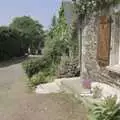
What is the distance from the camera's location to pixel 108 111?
6883 mm

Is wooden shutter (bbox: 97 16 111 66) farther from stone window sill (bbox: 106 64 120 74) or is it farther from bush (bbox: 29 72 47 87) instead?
bush (bbox: 29 72 47 87)

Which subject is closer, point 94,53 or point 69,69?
point 94,53

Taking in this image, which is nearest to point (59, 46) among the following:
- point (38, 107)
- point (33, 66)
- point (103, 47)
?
point (33, 66)

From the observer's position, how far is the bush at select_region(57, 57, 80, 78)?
1439 cm

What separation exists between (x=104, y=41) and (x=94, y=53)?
1508 mm

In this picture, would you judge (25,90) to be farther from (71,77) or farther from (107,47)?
(107,47)

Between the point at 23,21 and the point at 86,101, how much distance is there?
5900cm

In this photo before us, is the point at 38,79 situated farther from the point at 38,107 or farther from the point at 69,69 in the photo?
the point at 38,107

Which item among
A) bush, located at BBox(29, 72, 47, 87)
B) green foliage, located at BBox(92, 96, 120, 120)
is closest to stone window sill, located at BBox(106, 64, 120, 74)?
green foliage, located at BBox(92, 96, 120, 120)

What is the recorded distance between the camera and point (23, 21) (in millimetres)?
67250

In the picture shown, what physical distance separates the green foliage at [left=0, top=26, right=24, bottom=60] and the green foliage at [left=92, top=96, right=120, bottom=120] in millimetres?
22485

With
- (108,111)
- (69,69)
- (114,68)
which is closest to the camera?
(108,111)

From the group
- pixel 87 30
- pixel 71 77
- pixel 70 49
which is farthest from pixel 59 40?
pixel 87 30

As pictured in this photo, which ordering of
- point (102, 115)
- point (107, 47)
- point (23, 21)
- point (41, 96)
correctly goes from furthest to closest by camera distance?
point (23, 21)
point (41, 96)
point (107, 47)
point (102, 115)
